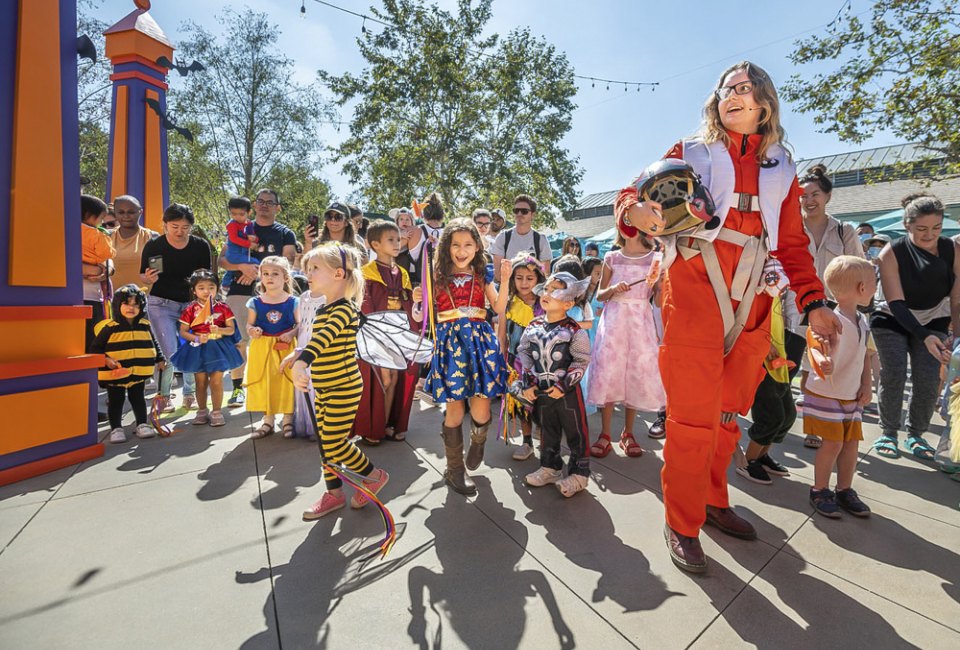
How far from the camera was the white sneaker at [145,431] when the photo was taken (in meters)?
3.98

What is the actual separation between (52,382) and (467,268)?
3.09 meters

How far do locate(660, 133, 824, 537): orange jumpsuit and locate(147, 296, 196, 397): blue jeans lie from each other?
4679 mm

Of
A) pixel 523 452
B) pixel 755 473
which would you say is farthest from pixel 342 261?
pixel 755 473

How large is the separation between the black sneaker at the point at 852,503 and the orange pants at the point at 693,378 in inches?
48.3

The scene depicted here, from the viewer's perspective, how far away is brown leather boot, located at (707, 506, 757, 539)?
239 cm

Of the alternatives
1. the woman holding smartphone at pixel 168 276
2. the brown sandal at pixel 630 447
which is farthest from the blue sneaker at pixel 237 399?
the brown sandal at pixel 630 447

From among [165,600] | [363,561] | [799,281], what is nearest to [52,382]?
[165,600]

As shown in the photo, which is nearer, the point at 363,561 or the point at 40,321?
the point at 363,561

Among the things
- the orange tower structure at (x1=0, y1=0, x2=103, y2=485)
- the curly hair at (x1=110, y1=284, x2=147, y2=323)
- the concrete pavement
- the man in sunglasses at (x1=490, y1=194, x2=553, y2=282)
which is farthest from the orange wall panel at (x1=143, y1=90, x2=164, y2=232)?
the concrete pavement

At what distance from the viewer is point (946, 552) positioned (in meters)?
2.29

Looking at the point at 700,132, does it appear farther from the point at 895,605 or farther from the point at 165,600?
the point at 165,600

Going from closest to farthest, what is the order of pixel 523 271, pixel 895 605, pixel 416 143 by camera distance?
pixel 895 605, pixel 523 271, pixel 416 143

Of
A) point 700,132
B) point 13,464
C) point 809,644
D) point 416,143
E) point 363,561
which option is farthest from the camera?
point 416,143

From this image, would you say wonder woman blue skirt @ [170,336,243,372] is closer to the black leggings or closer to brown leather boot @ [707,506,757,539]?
the black leggings
